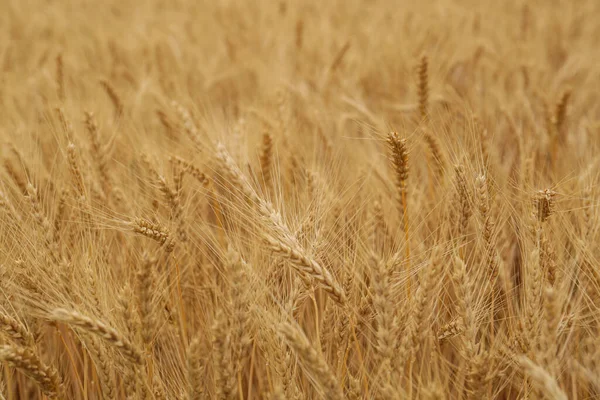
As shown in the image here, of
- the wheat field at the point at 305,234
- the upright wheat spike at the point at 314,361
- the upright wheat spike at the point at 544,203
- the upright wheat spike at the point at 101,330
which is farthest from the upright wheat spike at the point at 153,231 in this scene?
the upright wheat spike at the point at 544,203

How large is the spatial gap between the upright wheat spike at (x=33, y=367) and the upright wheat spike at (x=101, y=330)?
0.07 meters

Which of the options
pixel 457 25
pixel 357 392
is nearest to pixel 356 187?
pixel 357 392

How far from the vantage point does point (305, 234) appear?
1079 mm

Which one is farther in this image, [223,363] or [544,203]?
[544,203]

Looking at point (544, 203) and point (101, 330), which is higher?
point (544, 203)

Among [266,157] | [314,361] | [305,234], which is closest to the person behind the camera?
[314,361]

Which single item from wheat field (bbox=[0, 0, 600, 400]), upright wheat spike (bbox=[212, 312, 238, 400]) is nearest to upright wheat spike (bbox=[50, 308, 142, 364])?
wheat field (bbox=[0, 0, 600, 400])

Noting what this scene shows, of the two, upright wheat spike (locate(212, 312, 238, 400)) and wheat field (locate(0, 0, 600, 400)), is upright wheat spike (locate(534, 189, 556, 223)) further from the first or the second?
upright wheat spike (locate(212, 312, 238, 400))

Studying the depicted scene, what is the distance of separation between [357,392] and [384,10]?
13.0 ft

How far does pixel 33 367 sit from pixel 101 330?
14 cm

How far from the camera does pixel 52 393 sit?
84 cm

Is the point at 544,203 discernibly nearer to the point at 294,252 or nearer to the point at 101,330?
the point at 294,252

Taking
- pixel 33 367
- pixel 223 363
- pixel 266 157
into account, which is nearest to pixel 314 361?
pixel 223 363

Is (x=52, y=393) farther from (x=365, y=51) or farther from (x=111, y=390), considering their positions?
(x=365, y=51)
